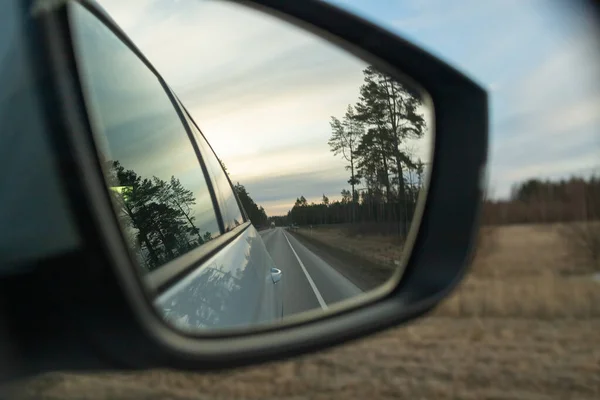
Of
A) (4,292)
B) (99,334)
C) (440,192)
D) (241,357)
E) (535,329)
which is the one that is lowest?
(535,329)

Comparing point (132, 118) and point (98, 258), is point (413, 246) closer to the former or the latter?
point (132, 118)

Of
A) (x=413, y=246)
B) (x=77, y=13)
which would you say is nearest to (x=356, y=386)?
(x=413, y=246)

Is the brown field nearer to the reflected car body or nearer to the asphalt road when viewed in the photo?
the asphalt road

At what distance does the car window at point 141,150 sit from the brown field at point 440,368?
85 centimetres

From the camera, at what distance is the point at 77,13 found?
190 centimetres

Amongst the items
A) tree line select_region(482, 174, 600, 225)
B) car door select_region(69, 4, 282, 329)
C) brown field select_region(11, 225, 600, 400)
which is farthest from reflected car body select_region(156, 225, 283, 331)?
tree line select_region(482, 174, 600, 225)

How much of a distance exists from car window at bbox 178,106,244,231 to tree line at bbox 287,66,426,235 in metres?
0.39

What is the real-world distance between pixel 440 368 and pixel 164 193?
3.95 m

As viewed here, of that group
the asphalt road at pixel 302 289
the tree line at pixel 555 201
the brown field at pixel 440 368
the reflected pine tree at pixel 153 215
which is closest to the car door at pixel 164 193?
the reflected pine tree at pixel 153 215

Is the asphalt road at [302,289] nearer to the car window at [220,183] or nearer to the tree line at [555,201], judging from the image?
the car window at [220,183]

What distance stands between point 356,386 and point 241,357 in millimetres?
3324

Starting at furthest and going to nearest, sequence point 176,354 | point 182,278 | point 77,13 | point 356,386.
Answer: point 356,386 < point 182,278 < point 77,13 < point 176,354

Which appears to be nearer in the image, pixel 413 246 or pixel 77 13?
pixel 77 13

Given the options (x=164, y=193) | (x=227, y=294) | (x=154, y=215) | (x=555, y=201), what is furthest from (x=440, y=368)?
(x=555, y=201)
